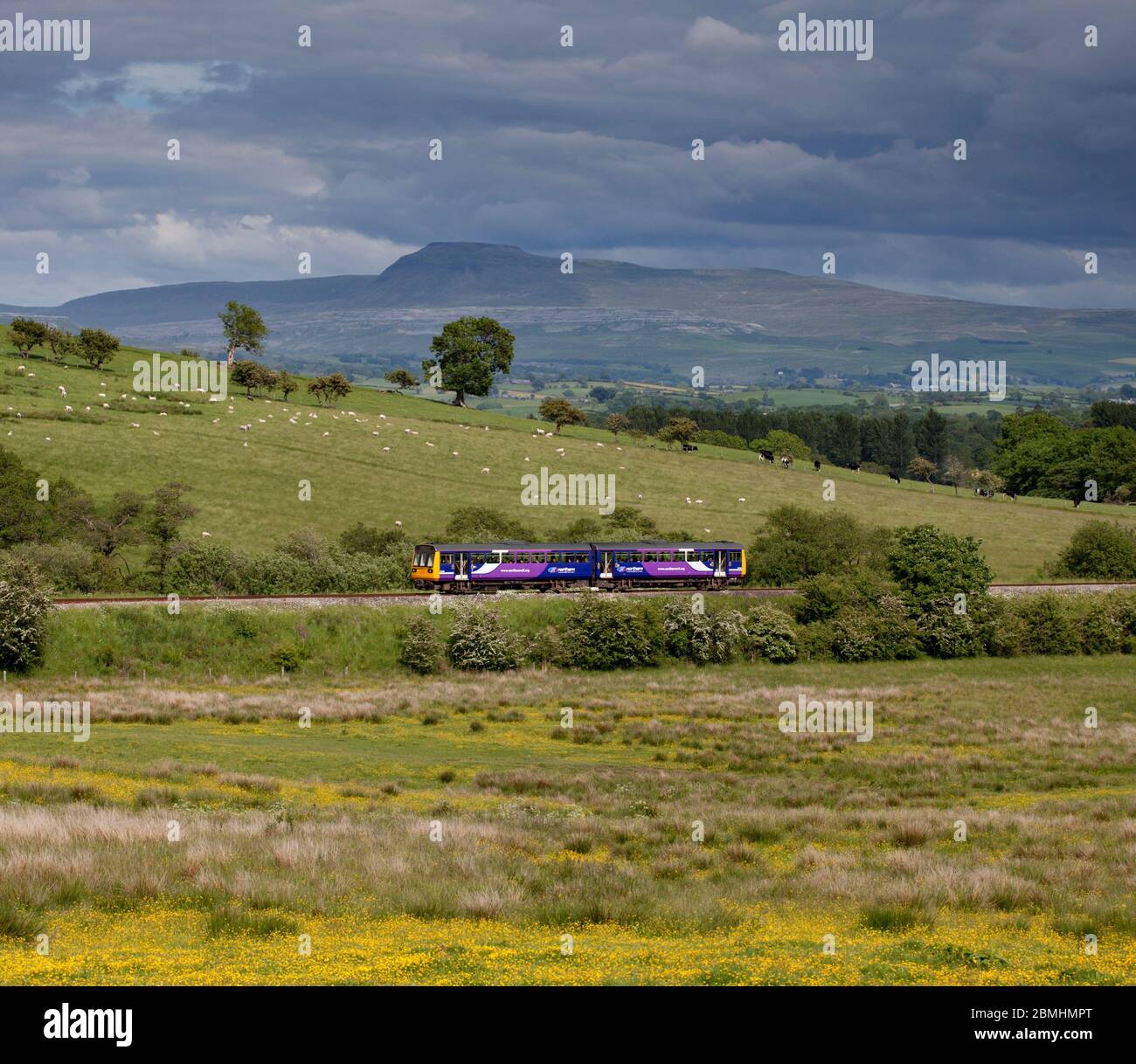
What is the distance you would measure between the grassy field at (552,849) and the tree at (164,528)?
2555cm

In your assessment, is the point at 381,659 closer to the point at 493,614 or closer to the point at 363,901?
the point at 493,614

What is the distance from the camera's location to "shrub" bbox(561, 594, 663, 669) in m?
57.5

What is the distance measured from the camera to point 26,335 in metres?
129

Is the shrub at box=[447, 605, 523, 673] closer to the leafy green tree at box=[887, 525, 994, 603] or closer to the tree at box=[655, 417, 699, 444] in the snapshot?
the leafy green tree at box=[887, 525, 994, 603]

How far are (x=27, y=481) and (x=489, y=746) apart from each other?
162 feet

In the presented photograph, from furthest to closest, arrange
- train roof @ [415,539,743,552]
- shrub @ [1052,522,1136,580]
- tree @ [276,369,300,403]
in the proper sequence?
1. tree @ [276,369,300,403]
2. shrub @ [1052,522,1136,580]
3. train roof @ [415,539,743,552]

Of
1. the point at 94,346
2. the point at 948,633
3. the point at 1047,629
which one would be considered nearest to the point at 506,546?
the point at 948,633

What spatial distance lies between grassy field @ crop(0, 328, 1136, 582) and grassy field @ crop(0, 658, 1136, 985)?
46965 millimetres

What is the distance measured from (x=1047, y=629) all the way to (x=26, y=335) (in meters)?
112

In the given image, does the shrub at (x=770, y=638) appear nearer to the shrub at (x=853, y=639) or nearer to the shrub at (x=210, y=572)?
the shrub at (x=853, y=639)

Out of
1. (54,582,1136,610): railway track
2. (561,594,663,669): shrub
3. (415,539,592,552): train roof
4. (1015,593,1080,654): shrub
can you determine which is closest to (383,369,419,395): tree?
(415,539,592,552): train roof

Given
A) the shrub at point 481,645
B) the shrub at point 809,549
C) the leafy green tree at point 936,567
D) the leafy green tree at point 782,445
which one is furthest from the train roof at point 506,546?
the leafy green tree at point 782,445

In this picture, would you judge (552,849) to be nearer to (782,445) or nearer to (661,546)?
(661,546)

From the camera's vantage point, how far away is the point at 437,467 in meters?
109
